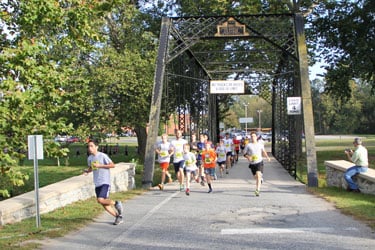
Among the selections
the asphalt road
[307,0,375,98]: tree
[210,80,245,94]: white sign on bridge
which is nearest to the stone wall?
the asphalt road

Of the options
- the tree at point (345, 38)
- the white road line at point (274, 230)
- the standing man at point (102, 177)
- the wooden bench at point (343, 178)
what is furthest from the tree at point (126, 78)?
the white road line at point (274, 230)

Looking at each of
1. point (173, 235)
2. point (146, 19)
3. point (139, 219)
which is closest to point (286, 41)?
point (139, 219)

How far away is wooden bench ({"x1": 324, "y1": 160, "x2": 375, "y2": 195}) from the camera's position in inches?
468

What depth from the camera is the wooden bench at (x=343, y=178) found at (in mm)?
11875

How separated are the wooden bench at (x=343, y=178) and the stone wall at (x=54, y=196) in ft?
19.7

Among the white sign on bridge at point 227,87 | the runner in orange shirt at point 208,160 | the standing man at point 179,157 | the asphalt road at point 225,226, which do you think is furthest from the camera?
the white sign on bridge at point 227,87

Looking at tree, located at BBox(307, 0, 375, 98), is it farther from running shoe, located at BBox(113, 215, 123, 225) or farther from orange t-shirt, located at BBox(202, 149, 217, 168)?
running shoe, located at BBox(113, 215, 123, 225)

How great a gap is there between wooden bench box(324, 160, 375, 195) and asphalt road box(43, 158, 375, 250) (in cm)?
131

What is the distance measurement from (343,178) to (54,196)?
767 cm

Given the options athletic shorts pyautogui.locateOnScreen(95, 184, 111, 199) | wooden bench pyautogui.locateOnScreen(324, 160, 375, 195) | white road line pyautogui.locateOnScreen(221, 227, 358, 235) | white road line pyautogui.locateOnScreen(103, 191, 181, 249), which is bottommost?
white road line pyautogui.locateOnScreen(221, 227, 358, 235)

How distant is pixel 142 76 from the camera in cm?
2522

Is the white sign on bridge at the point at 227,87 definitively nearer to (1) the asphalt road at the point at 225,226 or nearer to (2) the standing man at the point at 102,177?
(1) the asphalt road at the point at 225,226

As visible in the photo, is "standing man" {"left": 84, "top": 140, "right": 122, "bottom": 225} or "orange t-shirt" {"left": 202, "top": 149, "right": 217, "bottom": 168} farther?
"orange t-shirt" {"left": 202, "top": 149, "right": 217, "bottom": 168}

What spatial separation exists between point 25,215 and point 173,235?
3.02 metres
